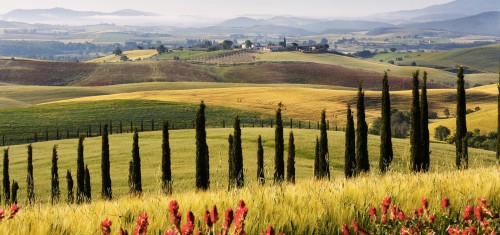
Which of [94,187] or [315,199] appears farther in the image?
[94,187]

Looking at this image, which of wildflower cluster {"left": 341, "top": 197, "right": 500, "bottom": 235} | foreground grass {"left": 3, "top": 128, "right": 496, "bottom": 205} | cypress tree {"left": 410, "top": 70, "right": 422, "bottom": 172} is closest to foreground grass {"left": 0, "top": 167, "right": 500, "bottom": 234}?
wildflower cluster {"left": 341, "top": 197, "right": 500, "bottom": 235}

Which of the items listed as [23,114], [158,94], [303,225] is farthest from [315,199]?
[158,94]

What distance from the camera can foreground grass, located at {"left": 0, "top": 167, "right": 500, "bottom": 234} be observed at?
587 cm

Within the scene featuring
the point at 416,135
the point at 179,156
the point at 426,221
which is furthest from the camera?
the point at 179,156

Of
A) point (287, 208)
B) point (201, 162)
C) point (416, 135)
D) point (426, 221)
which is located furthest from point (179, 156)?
point (426, 221)

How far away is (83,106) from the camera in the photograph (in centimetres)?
13688

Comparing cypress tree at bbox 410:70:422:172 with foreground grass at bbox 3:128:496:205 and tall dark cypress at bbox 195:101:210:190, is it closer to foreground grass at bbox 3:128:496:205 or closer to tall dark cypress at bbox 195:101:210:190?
foreground grass at bbox 3:128:496:205

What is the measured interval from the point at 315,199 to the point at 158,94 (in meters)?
158

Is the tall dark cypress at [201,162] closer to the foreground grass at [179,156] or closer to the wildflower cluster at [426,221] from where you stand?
the foreground grass at [179,156]

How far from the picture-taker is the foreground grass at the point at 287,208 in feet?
19.3

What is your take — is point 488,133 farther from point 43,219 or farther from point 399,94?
A: point 43,219

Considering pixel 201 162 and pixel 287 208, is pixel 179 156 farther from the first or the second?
pixel 287 208

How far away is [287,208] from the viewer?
660 cm

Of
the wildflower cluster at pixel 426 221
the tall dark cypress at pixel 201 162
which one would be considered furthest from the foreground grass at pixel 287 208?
the tall dark cypress at pixel 201 162
